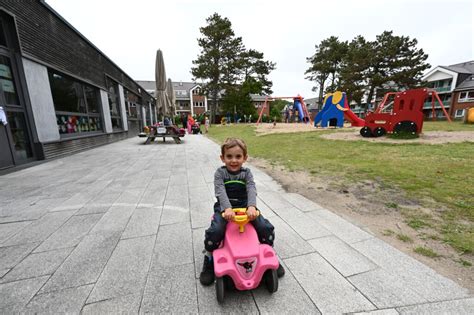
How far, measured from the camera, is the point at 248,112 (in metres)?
40.0

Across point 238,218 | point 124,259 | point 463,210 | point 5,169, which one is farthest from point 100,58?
point 463,210

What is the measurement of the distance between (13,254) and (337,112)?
17997 mm

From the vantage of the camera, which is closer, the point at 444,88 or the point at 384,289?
the point at 384,289

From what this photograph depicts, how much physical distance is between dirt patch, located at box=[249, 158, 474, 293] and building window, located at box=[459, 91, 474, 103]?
41401 mm

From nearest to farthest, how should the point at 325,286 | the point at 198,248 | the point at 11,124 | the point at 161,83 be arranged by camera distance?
the point at 325,286, the point at 198,248, the point at 11,124, the point at 161,83

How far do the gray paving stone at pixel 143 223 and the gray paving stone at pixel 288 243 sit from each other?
1517mm

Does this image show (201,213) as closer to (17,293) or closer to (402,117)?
(17,293)

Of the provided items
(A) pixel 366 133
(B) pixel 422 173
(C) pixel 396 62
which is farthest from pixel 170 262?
(C) pixel 396 62

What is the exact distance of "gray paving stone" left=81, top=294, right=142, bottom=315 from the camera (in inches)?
55.5

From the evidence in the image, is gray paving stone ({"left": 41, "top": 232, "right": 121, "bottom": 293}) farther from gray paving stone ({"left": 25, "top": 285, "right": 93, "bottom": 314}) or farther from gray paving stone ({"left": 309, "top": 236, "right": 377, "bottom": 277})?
gray paving stone ({"left": 309, "top": 236, "right": 377, "bottom": 277})

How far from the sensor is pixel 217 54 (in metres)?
29.0

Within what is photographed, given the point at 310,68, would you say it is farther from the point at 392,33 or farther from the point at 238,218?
the point at 238,218

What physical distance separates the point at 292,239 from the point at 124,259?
179 cm

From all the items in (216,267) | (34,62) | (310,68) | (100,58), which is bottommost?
(216,267)
